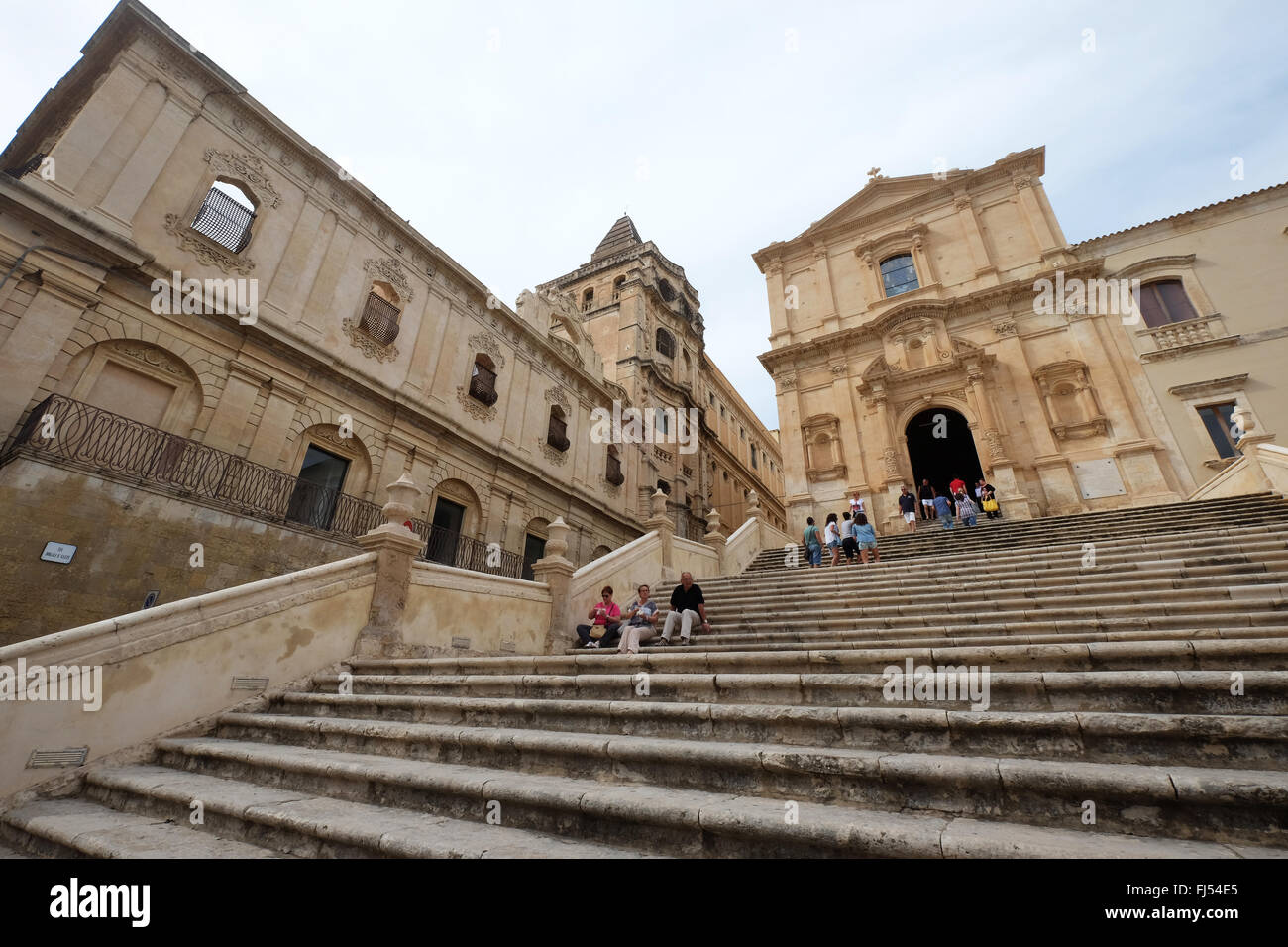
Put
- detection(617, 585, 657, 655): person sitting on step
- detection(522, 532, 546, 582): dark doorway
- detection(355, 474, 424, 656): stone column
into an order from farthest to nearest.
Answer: detection(522, 532, 546, 582): dark doorway → detection(355, 474, 424, 656): stone column → detection(617, 585, 657, 655): person sitting on step

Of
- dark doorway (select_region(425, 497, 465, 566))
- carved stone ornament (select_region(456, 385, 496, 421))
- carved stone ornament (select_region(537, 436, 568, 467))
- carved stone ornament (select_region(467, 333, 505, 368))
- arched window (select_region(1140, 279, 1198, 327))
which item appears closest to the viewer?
dark doorway (select_region(425, 497, 465, 566))

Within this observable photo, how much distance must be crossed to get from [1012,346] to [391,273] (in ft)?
63.3

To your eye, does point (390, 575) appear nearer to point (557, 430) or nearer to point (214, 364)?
point (214, 364)

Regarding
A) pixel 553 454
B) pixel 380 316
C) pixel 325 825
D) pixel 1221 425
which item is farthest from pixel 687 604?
pixel 1221 425

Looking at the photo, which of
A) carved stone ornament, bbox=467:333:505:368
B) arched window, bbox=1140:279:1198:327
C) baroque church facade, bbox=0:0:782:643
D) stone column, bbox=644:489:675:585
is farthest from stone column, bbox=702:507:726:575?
arched window, bbox=1140:279:1198:327

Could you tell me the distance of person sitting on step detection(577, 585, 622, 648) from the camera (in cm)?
783

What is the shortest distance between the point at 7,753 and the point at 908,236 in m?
25.2

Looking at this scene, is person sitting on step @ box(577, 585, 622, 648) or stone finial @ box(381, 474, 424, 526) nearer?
stone finial @ box(381, 474, 424, 526)

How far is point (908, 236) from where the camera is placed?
67.9 feet

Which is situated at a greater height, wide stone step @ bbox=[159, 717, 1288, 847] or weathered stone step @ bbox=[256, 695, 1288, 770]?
weathered stone step @ bbox=[256, 695, 1288, 770]

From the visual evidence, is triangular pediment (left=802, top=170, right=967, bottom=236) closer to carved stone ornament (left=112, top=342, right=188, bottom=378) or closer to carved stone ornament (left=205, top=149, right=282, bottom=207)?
carved stone ornament (left=205, top=149, right=282, bottom=207)

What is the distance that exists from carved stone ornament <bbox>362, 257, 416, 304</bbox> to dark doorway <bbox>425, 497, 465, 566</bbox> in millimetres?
6106

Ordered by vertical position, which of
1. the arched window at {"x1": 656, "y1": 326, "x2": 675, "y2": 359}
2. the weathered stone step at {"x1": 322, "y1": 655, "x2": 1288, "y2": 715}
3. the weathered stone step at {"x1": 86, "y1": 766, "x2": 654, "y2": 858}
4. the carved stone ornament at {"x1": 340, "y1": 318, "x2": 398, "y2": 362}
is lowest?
the weathered stone step at {"x1": 86, "y1": 766, "x2": 654, "y2": 858}

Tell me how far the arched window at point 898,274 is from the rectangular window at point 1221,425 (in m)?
9.32
